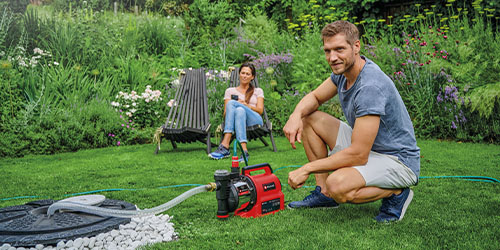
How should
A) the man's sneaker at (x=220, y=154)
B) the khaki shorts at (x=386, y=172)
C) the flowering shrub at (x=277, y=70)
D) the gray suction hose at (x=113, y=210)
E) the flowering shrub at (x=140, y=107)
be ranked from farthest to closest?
1. the flowering shrub at (x=277, y=70)
2. the flowering shrub at (x=140, y=107)
3. the man's sneaker at (x=220, y=154)
4. the khaki shorts at (x=386, y=172)
5. the gray suction hose at (x=113, y=210)

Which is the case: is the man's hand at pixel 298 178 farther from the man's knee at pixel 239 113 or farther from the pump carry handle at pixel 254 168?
the man's knee at pixel 239 113

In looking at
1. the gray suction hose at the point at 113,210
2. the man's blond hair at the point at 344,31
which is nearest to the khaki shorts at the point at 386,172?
the man's blond hair at the point at 344,31

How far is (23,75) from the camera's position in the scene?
647cm

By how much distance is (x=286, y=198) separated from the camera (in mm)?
3072

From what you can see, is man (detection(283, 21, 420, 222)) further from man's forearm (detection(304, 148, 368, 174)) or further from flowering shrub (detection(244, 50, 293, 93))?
flowering shrub (detection(244, 50, 293, 93))

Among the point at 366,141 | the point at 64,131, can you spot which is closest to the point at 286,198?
the point at 366,141

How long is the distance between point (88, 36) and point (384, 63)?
18.2 ft

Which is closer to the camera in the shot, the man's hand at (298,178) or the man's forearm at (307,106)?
the man's hand at (298,178)

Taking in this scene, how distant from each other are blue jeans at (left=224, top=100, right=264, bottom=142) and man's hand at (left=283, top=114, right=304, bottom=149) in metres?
2.43

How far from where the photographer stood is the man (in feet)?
7.27

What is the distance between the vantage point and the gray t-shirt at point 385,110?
2.22 meters

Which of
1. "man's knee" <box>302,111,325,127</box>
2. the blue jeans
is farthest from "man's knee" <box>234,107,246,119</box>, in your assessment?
"man's knee" <box>302,111,325,127</box>

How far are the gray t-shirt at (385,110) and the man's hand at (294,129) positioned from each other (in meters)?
0.30

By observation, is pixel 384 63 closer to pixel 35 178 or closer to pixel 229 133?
pixel 229 133
